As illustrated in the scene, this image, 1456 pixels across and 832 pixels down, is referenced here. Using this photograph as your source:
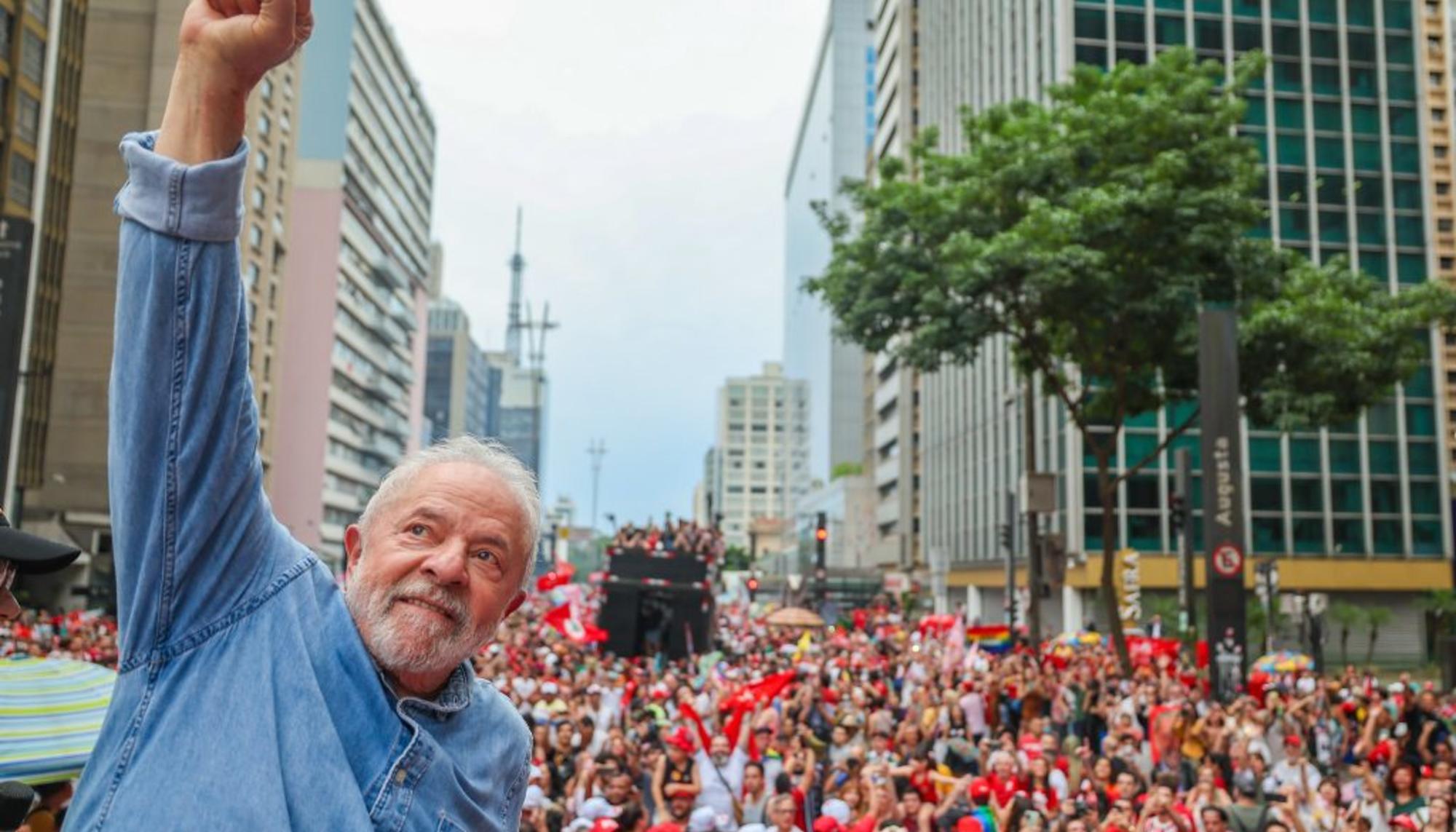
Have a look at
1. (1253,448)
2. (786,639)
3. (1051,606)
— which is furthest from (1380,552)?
(786,639)

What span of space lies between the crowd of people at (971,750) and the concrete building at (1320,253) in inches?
977

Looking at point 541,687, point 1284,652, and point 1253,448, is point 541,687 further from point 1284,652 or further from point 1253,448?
point 1253,448

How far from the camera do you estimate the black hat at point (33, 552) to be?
110 inches

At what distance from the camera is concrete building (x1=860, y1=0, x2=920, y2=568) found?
255ft

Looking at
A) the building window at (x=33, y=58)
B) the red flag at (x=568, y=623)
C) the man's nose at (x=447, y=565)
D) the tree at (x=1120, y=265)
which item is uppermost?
the building window at (x=33, y=58)

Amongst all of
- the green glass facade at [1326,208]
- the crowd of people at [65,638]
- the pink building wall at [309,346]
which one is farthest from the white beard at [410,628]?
the pink building wall at [309,346]

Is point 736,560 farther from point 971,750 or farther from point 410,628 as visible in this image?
point 410,628

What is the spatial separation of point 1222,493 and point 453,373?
129 meters

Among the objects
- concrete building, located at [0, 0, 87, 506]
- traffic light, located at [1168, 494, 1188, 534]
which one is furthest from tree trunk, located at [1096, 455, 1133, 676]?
concrete building, located at [0, 0, 87, 506]

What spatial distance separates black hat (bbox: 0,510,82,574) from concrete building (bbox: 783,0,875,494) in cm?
10264

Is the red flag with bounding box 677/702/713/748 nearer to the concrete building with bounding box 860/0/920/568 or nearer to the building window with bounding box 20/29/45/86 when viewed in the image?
the building window with bounding box 20/29/45/86

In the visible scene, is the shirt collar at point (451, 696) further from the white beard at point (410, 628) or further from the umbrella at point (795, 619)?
the umbrella at point (795, 619)

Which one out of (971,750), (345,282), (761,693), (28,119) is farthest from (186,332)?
(345,282)

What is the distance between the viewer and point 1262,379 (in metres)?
22.5
